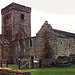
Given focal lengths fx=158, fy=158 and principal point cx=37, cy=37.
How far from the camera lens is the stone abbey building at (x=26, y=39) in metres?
25.9

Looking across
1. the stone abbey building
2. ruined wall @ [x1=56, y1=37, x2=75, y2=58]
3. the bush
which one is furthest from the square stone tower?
the bush

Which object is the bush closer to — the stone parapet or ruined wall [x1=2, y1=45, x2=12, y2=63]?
ruined wall [x1=2, y1=45, x2=12, y2=63]

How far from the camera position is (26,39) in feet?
113

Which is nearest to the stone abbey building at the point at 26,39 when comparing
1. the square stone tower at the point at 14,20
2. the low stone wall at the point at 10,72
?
the square stone tower at the point at 14,20

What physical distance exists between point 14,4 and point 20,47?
10708 mm

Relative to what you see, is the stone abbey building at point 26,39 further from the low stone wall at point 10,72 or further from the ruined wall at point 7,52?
the low stone wall at point 10,72

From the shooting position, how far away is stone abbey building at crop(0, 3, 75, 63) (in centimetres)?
2591

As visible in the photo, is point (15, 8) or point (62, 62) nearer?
point (62, 62)

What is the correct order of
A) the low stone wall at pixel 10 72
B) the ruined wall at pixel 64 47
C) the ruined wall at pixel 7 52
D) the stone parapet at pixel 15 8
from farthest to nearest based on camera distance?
the stone parapet at pixel 15 8 → the ruined wall at pixel 7 52 → the ruined wall at pixel 64 47 → the low stone wall at pixel 10 72

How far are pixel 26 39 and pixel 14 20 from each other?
266 inches

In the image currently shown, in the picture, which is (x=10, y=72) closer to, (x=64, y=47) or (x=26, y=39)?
(x=64, y=47)

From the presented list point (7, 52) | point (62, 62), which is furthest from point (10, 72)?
point (7, 52)

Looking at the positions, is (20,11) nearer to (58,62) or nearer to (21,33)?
(21,33)

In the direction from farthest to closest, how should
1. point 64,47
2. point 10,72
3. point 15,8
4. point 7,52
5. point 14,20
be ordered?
point 15,8 → point 14,20 → point 7,52 → point 64,47 → point 10,72
